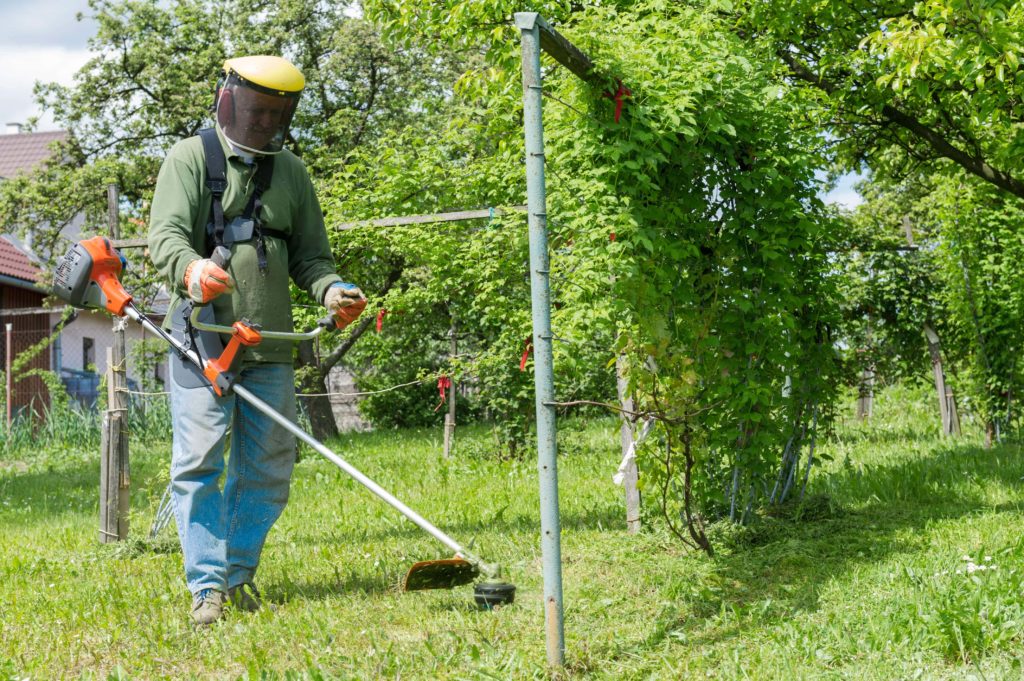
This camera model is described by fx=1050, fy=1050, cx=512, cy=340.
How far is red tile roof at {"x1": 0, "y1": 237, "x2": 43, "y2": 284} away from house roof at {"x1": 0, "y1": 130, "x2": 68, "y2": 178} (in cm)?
525

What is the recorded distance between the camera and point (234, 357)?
12.9ft

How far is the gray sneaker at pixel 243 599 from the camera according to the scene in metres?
4.05

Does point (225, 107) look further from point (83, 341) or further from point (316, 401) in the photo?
point (83, 341)

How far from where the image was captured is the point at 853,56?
Answer: 6.88 metres

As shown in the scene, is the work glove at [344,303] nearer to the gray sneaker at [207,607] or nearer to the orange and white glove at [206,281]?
the orange and white glove at [206,281]

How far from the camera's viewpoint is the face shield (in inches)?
155

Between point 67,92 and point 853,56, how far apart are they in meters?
14.3

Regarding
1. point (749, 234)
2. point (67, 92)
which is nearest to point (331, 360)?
point (67, 92)

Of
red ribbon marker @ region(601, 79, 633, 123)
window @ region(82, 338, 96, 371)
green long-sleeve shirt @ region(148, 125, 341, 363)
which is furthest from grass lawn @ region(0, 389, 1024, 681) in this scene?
window @ region(82, 338, 96, 371)

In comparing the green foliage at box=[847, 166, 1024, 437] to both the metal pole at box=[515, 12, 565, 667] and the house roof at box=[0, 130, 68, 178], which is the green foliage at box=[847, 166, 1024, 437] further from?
the house roof at box=[0, 130, 68, 178]

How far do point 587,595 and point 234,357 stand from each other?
5.35 ft

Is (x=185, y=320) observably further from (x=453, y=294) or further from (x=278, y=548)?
(x=453, y=294)

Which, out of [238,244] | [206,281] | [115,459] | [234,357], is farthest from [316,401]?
[206,281]

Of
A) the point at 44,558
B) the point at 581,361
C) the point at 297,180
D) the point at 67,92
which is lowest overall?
the point at 44,558
